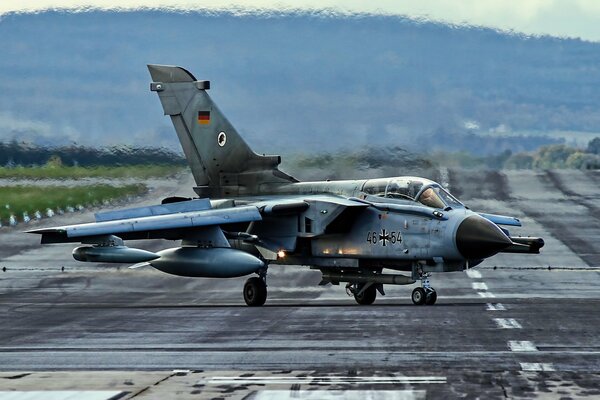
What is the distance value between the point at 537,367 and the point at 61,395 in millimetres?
5909

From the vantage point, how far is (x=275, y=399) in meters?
14.4

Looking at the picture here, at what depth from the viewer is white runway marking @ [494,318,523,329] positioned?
2208cm

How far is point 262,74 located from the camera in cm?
4503

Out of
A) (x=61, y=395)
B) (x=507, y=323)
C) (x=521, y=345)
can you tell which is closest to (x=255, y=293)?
(x=507, y=323)

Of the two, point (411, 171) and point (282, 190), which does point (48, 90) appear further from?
point (282, 190)

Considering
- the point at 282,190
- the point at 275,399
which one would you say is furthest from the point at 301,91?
the point at 275,399

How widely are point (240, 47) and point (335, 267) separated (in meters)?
16.7

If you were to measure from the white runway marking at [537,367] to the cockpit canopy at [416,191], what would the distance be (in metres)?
10.7

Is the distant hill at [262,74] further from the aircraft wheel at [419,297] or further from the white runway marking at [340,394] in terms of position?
the white runway marking at [340,394]

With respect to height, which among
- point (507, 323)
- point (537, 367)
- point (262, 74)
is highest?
point (262, 74)

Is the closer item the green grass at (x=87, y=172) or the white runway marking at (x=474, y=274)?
the white runway marking at (x=474, y=274)

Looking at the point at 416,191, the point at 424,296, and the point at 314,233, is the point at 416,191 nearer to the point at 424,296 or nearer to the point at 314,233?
the point at 424,296

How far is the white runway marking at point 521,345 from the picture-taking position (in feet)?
61.8

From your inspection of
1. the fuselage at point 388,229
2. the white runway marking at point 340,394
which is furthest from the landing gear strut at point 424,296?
the white runway marking at point 340,394
